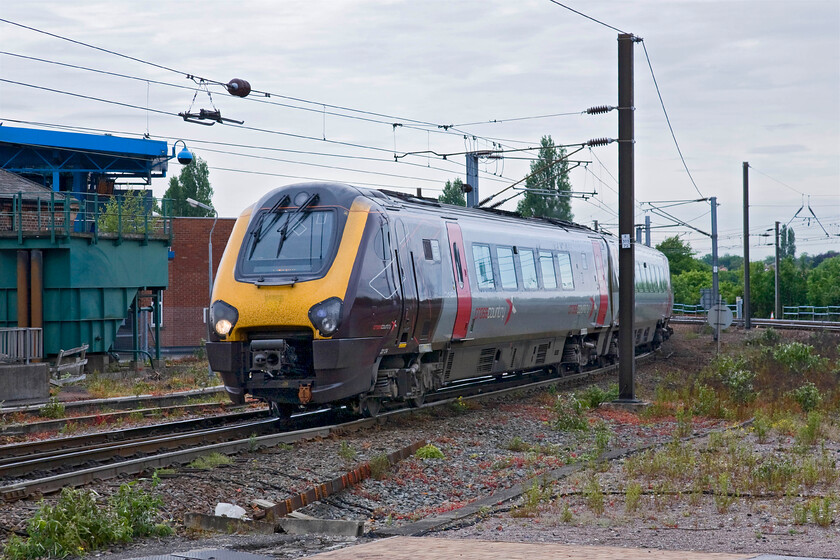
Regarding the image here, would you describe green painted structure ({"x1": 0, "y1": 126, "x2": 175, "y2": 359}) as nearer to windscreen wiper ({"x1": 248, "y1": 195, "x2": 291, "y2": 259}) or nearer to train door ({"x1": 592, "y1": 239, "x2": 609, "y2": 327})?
train door ({"x1": 592, "y1": 239, "x2": 609, "y2": 327})

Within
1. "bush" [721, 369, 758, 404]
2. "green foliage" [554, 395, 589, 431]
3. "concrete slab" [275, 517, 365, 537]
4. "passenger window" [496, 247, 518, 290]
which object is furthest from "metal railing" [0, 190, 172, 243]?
"concrete slab" [275, 517, 365, 537]

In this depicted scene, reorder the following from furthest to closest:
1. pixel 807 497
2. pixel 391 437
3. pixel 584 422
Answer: pixel 584 422, pixel 391 437, pixel 807 497

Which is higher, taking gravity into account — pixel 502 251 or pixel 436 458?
pixel 502 251

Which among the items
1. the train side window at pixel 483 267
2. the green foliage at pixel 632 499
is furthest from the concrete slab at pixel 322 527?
the train side window at pixel 483 267

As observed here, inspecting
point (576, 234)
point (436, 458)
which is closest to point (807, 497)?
point (436, 458)

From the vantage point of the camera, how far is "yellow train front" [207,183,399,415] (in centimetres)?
1328

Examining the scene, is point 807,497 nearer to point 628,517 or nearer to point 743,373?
point 628,517

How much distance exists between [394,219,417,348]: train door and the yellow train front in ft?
1.04

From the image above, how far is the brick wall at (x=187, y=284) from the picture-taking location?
171 feet

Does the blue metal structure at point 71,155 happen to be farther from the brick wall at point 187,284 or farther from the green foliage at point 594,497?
the green foliage at point 594,497

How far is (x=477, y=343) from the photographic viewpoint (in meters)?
17.2

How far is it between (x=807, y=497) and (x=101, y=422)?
1072 centimetres

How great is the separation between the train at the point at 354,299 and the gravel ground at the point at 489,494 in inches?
39.1

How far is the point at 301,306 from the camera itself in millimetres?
13344
